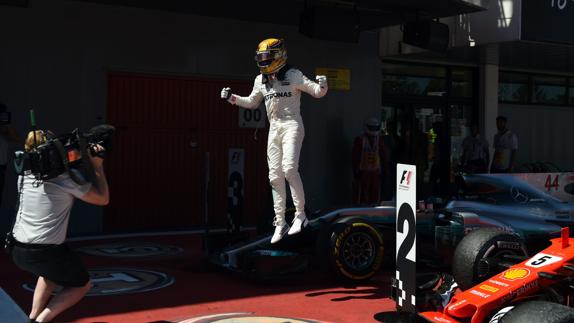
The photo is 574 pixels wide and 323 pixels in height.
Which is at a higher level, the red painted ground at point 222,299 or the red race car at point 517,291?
the red race car at point 517,291

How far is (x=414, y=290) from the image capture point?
4.84 m

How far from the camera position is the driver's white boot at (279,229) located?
7.12 meters

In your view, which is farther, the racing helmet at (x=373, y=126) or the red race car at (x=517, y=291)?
the racing helmet at (x=373, y=126)

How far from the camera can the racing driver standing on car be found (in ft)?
23.3

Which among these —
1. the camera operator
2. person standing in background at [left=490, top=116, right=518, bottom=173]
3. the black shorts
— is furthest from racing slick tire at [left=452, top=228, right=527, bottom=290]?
person standing in background at [left=490, top=116, right=518, bottom=173]

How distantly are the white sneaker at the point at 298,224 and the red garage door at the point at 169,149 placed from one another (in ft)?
12.3

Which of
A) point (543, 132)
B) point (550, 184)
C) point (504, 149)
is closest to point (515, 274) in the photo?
point (550, 184)

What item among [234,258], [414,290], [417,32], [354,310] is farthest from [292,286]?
[417,32]

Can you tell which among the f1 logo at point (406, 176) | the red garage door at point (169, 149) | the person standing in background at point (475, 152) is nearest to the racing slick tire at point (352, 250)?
the f1 logo at point (406, 176)

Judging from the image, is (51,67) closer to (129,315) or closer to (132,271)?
(132,271)

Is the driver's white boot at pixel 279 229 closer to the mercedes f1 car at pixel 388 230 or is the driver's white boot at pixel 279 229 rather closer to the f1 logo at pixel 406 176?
the mercedes f1 car at pixel 388 230

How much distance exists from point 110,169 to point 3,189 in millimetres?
1726

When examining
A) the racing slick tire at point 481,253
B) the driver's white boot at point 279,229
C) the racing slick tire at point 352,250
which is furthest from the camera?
the driver's white boot at point 279,229

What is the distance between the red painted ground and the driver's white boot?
1.46 feet
